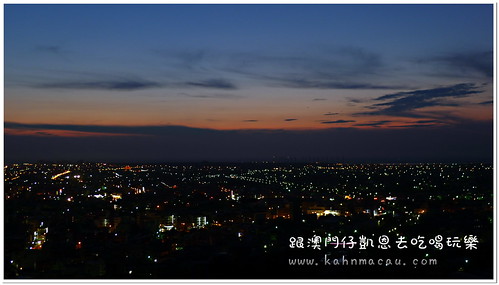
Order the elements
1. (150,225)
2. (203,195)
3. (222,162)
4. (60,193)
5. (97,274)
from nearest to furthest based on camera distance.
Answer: (97,274)
(150,225)
(60,193)
(203,195)
(222,162)

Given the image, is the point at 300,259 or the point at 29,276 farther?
the point at 300,259

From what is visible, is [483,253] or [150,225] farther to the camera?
[150,225]

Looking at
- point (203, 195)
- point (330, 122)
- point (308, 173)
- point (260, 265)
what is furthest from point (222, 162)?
point (260, 265)

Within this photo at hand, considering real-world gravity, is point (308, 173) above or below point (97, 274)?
above

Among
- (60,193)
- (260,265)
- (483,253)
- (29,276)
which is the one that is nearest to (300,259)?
(260,265)

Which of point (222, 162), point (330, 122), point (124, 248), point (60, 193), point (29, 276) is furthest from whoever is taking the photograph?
point (222, 162)

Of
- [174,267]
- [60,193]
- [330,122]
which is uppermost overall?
[330,122]

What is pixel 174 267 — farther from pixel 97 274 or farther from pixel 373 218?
pixel 373 218

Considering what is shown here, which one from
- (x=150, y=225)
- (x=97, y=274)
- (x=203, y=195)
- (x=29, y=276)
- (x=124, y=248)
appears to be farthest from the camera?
(x=203, y=195)

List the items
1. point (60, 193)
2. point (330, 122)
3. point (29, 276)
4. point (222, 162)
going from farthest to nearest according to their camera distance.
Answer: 1. point (222, 162)
2. point (330, 122)
3. point (60, 193)
4. point (29, 276)

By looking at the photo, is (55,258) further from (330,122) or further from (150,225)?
(330,122)
